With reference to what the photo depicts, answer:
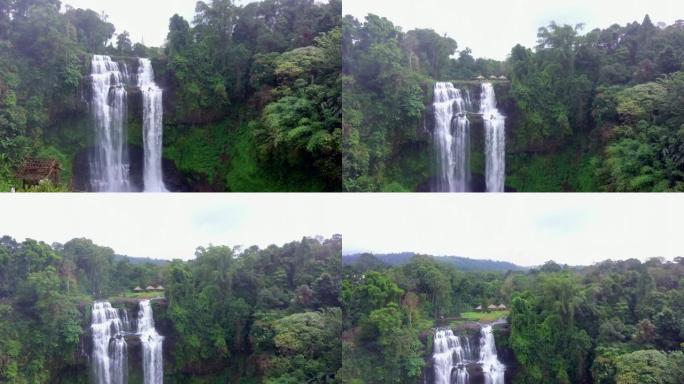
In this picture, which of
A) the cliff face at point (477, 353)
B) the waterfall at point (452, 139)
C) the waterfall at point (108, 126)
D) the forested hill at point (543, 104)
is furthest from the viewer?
the cliff face at point (477, 353)

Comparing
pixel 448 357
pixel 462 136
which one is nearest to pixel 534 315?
pixel 448 357

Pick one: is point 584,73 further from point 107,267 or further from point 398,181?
point 107,267

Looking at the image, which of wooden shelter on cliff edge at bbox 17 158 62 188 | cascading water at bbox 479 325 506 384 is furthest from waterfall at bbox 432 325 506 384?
wooden shelter on cliff edge at bbox 17 158 62 188

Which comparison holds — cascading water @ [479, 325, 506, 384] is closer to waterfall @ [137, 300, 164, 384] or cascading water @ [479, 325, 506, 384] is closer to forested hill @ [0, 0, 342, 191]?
forested hill @ [0, 0, 342, 191]

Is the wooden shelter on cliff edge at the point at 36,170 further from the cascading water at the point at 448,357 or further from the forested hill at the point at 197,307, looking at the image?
the cascading water at the point at 448,357

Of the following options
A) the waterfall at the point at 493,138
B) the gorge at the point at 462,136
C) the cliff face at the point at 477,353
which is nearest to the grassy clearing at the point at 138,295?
the cliff face at the point at 477,353

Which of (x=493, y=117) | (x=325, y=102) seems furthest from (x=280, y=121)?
(x=493, y=117)
